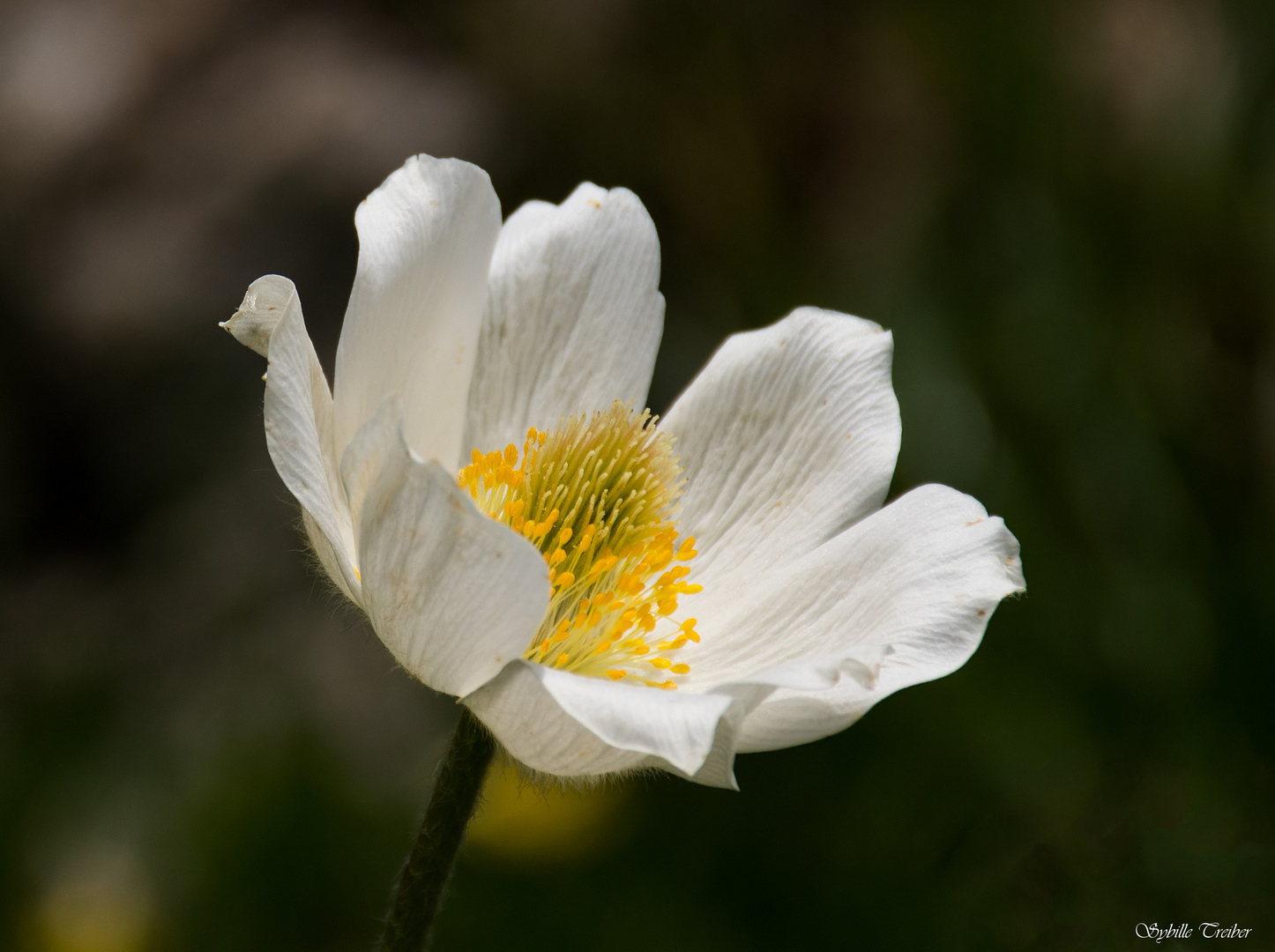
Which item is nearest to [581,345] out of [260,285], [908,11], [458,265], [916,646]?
[458,265]

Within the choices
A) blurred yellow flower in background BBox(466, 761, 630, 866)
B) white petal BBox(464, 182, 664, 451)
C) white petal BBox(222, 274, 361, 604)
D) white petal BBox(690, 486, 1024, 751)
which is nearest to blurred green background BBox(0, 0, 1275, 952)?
blurred yellow flower in background BBox(466, 761, 630, 866)

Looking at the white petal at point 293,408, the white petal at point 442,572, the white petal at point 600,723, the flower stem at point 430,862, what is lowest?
the flower stem at point 430,862

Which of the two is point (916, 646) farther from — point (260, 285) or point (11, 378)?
point (11, 378)

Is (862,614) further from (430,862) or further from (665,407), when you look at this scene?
(665,407)

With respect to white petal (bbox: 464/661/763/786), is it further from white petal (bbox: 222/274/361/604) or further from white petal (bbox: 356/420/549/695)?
white petal (bbox: 222/274/361/604)

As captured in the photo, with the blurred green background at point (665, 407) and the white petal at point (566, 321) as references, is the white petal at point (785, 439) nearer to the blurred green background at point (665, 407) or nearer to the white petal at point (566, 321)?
the white petal at point (566, 321)

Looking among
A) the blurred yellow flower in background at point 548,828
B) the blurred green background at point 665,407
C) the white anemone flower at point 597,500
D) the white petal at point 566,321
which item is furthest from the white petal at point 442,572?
the blurred yellow flower in background at point 548,828
